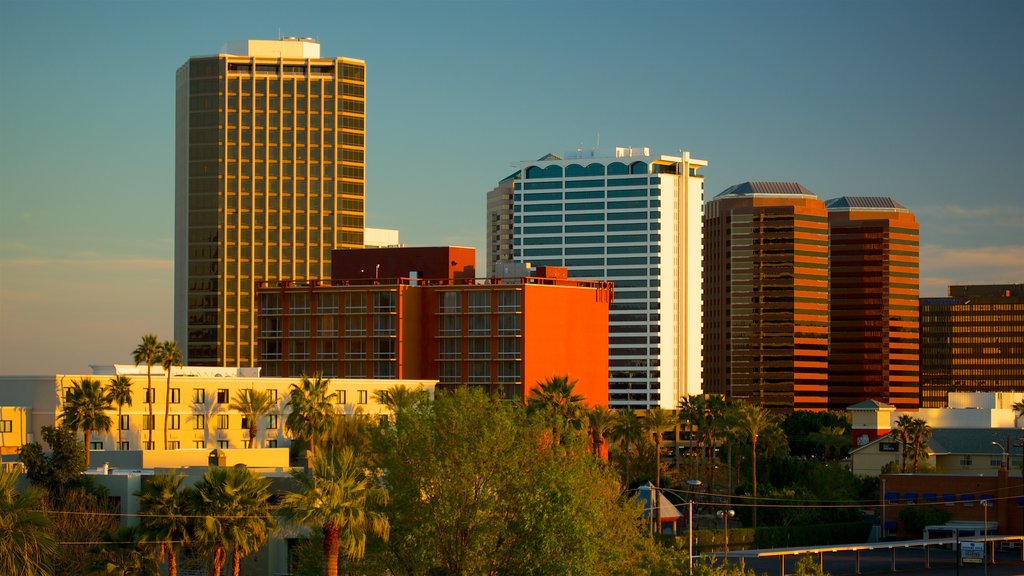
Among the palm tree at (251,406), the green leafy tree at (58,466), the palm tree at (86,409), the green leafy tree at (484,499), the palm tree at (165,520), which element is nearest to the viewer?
the green leafy tree at (484,499)

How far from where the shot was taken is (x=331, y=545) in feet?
247

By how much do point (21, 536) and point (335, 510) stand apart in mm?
14813

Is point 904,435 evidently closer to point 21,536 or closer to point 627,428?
point 627,428

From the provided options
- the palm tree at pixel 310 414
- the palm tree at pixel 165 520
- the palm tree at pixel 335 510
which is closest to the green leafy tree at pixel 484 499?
the palm tree at pixel 335 510

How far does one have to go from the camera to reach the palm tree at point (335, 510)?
74688 mm

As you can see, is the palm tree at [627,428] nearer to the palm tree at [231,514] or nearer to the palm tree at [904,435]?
the palm tree at [904,435]

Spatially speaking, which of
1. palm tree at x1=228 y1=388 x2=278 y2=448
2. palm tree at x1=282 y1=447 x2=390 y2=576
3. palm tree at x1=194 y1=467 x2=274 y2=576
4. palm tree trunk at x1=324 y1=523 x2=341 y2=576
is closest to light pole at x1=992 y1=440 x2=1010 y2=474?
palm tree at x1=228 y1=388 x2=278 y2=448

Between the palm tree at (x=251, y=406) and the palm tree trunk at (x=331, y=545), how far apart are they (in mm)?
88719

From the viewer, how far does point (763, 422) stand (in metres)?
180

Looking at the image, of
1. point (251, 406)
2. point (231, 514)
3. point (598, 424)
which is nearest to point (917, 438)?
point (598, 424)

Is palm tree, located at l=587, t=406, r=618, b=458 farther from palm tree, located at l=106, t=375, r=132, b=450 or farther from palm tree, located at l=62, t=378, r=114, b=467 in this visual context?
palm tree, located at l=62, t=378, r=114, b=467

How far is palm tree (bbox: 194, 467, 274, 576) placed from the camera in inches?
3196

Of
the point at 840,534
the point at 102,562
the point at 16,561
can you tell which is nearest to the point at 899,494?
the point at 840,534

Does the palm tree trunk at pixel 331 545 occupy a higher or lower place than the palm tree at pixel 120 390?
lower
